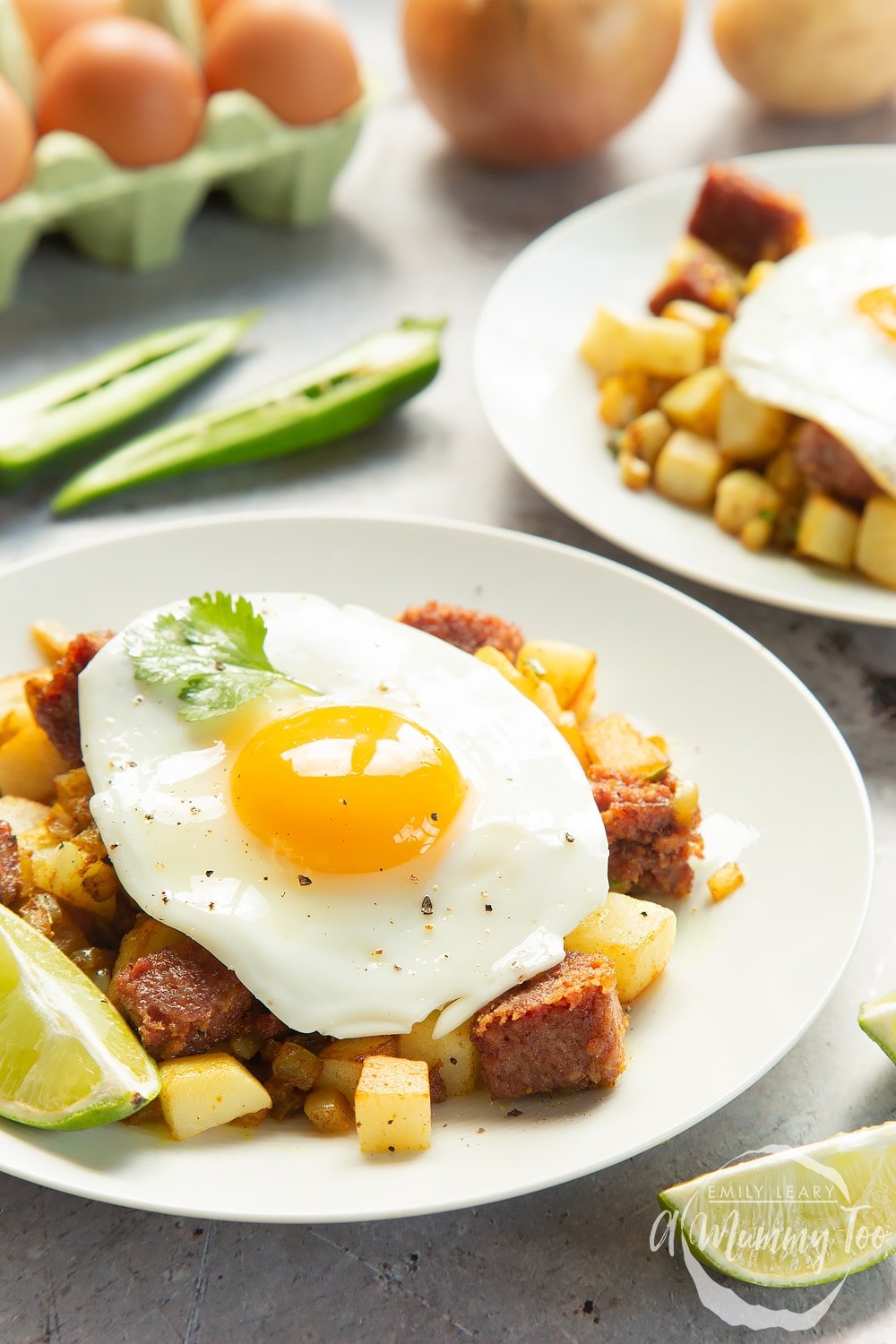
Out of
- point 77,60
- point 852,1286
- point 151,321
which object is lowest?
point 852,1286

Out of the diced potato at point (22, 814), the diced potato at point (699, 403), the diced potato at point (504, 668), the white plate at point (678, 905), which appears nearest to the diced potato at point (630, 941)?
the white plate at point (678, 905)

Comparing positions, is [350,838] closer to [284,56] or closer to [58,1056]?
[58,1056]

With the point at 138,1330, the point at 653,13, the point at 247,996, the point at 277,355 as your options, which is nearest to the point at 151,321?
the point at 277,355

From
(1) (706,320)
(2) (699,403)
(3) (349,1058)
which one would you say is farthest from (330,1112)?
(1) (706,320)

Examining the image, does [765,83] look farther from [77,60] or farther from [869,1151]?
[869,1151]

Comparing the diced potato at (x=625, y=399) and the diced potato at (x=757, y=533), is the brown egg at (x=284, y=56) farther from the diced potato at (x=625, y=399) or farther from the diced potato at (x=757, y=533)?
the diced potato at (x=757, y=533)

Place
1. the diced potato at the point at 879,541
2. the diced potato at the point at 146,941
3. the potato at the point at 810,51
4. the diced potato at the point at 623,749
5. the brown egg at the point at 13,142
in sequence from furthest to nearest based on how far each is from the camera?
the potato at the point at 810,51 → the brown egg at the point at 13,142 → the diced potato at the point at 879,541 → the diced potato at the point at 623,749 → the diced potato at the point at 146,941
